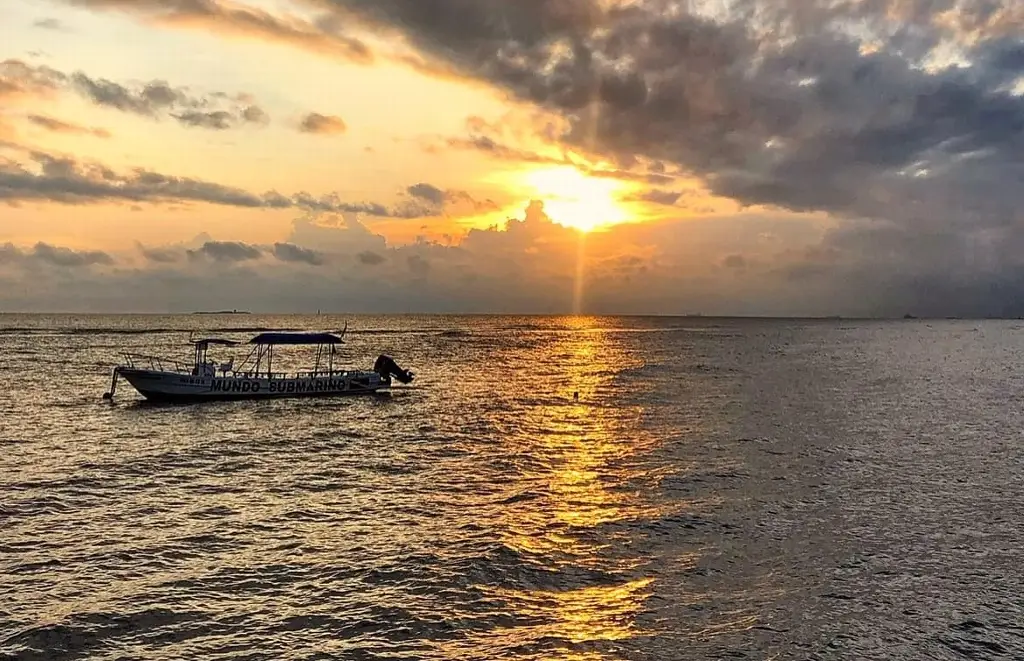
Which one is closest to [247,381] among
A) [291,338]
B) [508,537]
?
[291,338]

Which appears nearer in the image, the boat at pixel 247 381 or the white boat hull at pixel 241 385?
the white boat hull at pixel 241 385

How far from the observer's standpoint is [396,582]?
60.8ft

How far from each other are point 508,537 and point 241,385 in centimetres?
4319

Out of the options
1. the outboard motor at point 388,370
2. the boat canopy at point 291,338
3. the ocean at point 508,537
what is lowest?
the ocean at point 508,537

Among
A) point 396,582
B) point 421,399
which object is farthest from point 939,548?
point 421,399

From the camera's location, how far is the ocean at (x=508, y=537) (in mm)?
15664

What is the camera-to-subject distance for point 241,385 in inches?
2329

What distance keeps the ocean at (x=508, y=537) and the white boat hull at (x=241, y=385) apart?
5.41 meters

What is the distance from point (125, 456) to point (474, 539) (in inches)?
880

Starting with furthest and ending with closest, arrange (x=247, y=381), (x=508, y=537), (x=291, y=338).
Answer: (x=291, y=338)
(x=247, y=381)
(x=508, y=537)

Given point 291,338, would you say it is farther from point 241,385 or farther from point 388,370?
point 388,370

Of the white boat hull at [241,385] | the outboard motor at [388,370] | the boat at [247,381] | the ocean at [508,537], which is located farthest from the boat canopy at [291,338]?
the ocean at [508,537]

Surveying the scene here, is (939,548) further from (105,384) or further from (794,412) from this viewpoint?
(105,384)

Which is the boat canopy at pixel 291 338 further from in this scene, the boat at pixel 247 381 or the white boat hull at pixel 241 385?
the white boat hull at pixel 241 385
